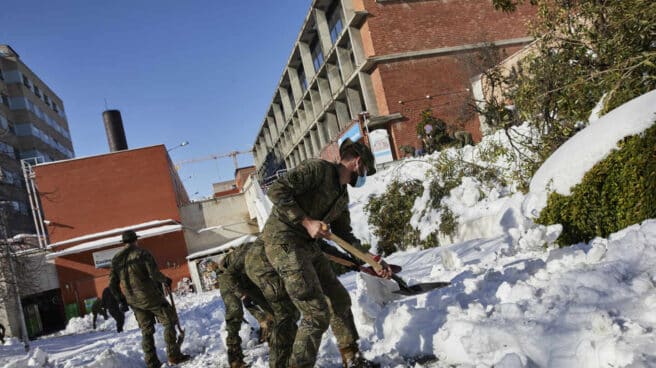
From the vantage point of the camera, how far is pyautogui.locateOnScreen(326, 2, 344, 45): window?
955 inches

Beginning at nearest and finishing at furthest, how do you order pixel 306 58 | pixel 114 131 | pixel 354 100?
pixel 354 100 < pixel 306 58 < pixel 114 131

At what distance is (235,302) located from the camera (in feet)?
16.6

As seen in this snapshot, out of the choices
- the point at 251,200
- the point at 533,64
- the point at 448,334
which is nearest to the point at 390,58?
the point at 251,200

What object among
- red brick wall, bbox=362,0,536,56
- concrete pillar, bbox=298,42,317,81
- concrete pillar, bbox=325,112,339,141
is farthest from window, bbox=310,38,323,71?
red brick wall, bbox=362,0,536,56

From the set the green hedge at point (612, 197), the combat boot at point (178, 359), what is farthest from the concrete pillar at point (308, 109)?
the green hedge at point (612, 197)

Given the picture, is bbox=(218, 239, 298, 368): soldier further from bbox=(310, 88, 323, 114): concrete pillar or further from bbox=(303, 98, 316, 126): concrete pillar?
bbox=(303, 98, 316, 126): concrete pillar

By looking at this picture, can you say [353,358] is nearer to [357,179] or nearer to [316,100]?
[357,179]

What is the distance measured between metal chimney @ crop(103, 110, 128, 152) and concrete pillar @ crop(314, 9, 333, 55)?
54.4ft

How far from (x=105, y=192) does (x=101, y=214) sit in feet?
3.65

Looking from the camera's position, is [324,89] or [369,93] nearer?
[369,93]

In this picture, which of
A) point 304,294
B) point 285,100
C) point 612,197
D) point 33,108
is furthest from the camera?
point 33,108

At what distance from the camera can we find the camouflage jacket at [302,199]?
9.98 feet

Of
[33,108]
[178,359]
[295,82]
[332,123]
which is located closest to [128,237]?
[178,359]

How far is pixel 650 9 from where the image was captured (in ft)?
17.3
